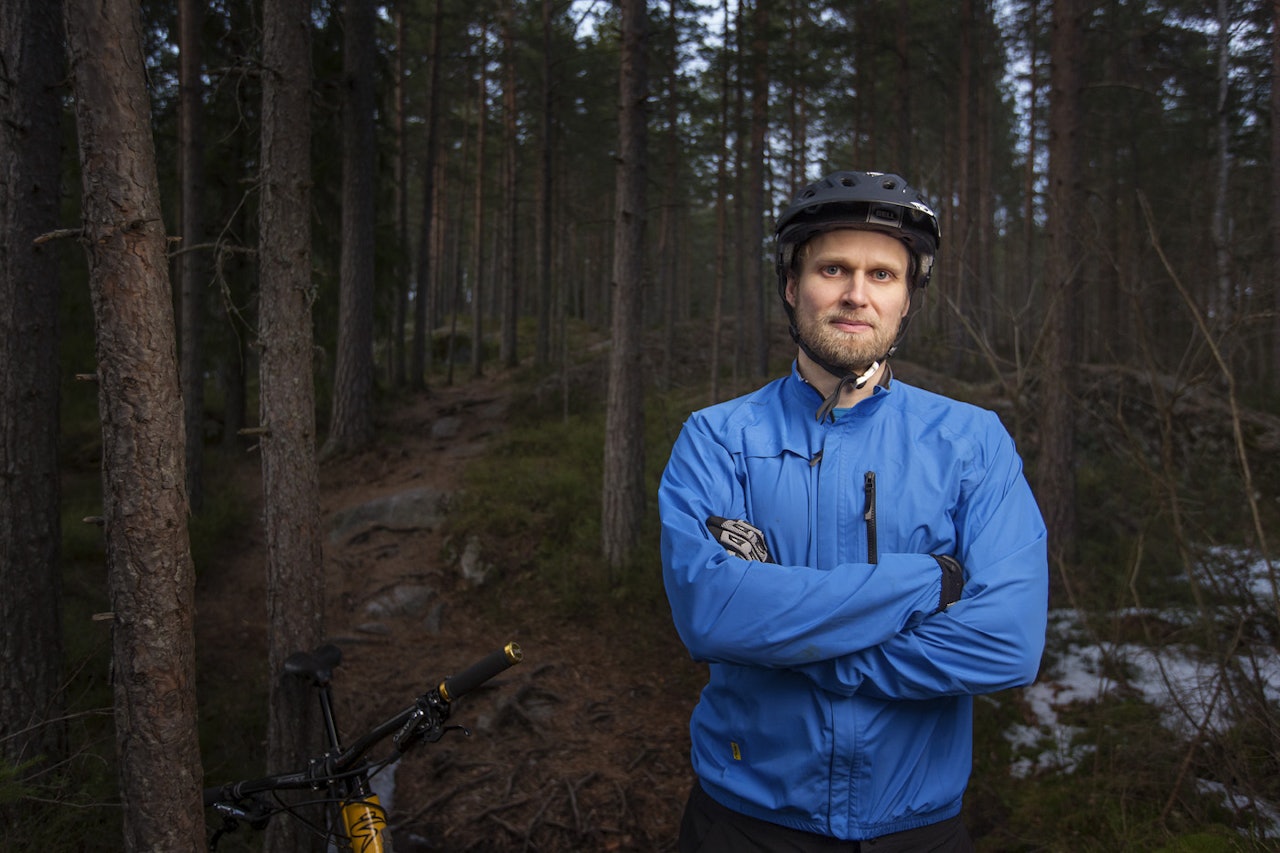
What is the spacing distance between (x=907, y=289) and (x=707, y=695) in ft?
4.78

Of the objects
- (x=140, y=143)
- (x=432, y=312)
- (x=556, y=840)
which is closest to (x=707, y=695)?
(x=140, y=143)

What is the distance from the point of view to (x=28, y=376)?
5.52m

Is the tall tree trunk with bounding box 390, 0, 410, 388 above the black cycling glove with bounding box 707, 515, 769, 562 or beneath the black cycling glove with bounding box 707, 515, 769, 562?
above

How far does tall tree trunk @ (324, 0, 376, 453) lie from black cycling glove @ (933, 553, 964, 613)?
43.1 ft

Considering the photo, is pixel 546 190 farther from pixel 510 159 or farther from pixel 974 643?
pixel 974 643

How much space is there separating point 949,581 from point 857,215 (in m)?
1.12

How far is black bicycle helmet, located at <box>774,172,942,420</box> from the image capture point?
2500 millimetres

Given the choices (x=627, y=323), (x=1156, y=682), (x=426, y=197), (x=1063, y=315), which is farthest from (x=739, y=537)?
(x=426, y=197)

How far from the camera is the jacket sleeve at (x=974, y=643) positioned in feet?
6.88

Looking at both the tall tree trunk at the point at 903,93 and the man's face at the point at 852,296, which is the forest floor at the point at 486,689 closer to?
the man's face at the point at 852,296

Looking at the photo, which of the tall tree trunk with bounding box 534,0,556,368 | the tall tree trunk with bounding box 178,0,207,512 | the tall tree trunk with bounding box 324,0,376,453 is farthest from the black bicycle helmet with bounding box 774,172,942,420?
the tall tree trunk with bounding box 534,0,556,368

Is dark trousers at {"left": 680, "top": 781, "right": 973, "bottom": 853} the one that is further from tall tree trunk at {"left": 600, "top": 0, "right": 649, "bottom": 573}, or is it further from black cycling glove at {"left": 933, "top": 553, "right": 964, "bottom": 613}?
tall tree trunk at {"left": 600, "top": 0, "right": 649, "bottom": 573}

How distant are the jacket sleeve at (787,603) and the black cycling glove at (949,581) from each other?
0.10 feet

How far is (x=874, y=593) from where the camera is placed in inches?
82.0
